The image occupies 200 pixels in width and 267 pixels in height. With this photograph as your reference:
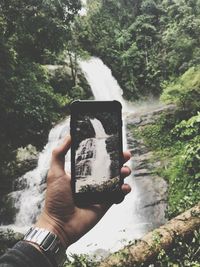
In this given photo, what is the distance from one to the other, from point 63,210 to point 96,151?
0.34 metres

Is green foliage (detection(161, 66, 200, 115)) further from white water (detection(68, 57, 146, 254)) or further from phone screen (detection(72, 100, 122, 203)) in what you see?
phone screen (detection(72, 100, 122, 203))

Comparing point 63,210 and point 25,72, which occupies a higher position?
point 25,72

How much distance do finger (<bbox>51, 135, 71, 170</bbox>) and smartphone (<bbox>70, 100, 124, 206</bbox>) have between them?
3 centimetres

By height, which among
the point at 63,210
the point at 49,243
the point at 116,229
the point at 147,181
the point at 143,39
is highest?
the point at 143,39

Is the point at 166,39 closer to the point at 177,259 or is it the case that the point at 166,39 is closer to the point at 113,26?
the point at 113,26

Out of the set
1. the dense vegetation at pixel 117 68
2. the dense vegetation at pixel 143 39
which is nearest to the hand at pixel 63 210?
the dense vegetation at pixel 117 68

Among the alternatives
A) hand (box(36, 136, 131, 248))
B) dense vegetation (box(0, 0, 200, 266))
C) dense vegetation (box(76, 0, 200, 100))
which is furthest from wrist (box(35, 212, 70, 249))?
dense vegetation (box(76, 0, 200, 100))

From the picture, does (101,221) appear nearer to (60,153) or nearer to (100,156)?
(100,156)

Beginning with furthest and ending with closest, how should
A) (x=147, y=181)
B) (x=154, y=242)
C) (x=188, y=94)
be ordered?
(x=188, y=94) → (x=147, y=181) → (x=154, y=242)

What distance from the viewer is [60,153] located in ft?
6.58

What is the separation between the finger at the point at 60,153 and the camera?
1994 mm

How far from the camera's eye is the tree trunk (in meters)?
4.84

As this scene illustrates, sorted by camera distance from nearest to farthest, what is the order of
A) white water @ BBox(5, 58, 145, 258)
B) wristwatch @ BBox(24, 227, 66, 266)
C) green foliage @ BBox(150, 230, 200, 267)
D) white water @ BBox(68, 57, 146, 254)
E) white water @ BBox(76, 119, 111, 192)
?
wristwatch @ BBox(24, 227, 66, 266)
white water @ BBox(76, 119, 111, 192)
green foliage @ BBox(150, 230, 200, 267)
white water @ BBox(68, 57, 146, 254)
white water @ BBox(5, 58, 145, 258)

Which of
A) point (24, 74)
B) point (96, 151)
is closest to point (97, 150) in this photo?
point (96, 151)
